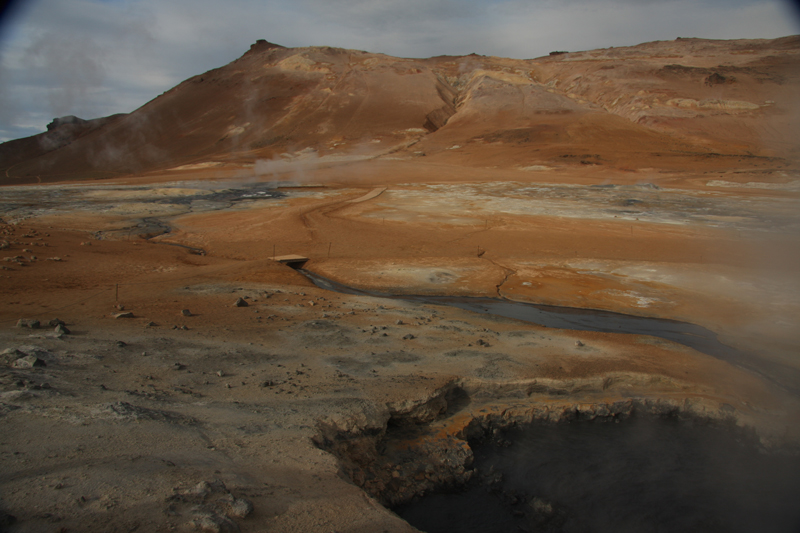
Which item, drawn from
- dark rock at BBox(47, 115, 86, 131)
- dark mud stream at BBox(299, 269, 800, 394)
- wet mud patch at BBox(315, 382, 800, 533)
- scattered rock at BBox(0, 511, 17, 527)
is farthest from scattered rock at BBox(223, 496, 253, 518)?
dark rock at BBox(47, 115, 86, 131)

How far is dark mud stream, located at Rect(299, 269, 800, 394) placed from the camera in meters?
7.16

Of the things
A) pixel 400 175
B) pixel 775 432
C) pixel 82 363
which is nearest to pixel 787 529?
pixel 775 432

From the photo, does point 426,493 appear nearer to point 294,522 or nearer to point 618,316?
point 294,522

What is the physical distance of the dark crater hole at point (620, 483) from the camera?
4.45m

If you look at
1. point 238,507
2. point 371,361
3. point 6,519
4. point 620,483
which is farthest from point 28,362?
point 620,483

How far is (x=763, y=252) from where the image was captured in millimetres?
14578

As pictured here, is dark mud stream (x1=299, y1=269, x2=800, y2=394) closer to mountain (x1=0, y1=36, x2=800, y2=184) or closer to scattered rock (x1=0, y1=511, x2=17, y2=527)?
scattered rock (x1=0, y1=511, x2=17, y2=527)

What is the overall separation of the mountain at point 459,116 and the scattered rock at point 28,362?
40365mm

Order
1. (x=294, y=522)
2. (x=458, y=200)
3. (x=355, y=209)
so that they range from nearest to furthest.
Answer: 1. (x=294, y=522)
2. (x=355, y=209)
3. (x=458, y=200)

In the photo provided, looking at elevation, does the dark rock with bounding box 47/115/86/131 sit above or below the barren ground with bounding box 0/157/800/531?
above

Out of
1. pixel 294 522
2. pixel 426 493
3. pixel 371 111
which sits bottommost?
pixel 426 493

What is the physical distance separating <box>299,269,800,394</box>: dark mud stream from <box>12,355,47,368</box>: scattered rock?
21.7 feet

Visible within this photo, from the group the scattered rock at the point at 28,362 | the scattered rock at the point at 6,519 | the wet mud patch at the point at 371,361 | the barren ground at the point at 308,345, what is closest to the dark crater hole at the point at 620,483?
the barren ground at the point at 308,345

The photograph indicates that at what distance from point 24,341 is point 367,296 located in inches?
239
